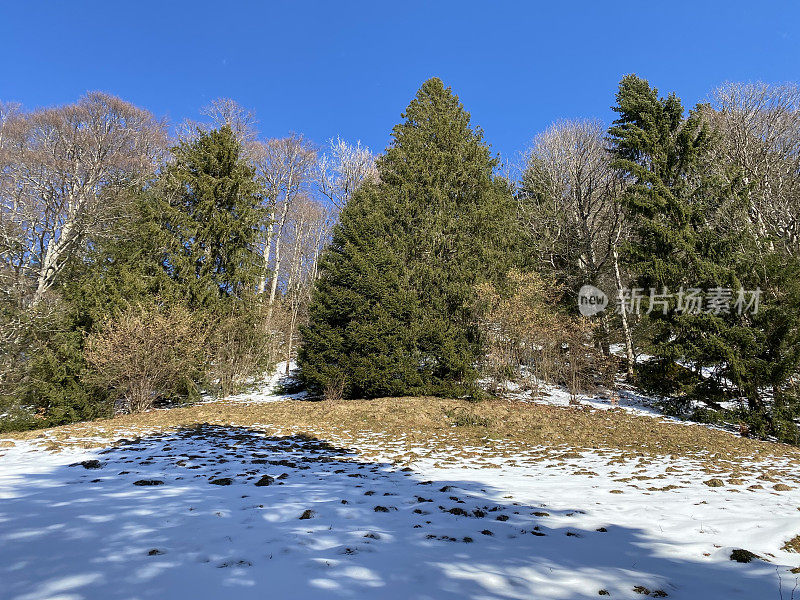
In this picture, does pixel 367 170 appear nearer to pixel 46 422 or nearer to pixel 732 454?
pixel 46 422

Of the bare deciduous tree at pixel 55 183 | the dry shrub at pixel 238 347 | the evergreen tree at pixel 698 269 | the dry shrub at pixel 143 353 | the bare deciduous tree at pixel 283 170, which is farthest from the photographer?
the bare deciduous tree at pixel 283 170

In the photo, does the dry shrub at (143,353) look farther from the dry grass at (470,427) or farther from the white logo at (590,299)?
the white logo at (590,299)

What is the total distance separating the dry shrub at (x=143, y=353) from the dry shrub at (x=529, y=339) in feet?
28.5

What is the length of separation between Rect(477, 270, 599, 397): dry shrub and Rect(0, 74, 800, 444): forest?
0.08 metres

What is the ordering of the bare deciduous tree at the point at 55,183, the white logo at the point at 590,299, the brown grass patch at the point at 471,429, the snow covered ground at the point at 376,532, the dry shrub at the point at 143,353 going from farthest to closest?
the white logo at the point at 590,299
the bare deciduous tree at the point at 55,183
the dry shrub at the point at 143,353
the brown grass patch at the point at 471,429
the snow covered ground at the point at 376,532

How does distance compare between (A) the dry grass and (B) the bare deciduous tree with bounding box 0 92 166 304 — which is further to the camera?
(B) the bare deciduous tree with bounding box 0 92 166 304

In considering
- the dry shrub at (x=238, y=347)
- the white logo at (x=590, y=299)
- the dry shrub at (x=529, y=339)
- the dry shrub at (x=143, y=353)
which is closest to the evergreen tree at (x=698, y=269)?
the dry shrub at (x=529, y=339)


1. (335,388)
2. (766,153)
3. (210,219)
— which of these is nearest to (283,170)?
(210,219)

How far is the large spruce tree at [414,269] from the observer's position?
12.1 metres

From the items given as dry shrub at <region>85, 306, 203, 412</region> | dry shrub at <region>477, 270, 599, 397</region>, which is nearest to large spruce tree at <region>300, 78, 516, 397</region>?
dry shrub at <region>477, 270, 599, 397</region>

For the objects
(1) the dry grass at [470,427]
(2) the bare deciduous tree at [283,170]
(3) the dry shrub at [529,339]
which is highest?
(2) the bare deciduous tree at [283,170]

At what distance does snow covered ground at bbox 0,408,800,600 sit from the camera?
1.97 m

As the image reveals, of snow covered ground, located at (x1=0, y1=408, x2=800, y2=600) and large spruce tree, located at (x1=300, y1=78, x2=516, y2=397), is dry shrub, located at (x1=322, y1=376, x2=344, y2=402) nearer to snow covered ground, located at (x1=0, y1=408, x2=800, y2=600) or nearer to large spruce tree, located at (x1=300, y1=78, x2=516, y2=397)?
large spruce tree, located at (x1=300, y1=78, x2=516, y2=397)

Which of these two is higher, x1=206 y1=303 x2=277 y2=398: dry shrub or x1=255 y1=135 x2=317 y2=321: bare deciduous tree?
x1=255 y1=135 x2=317 y2=321: bare deciduous tree
